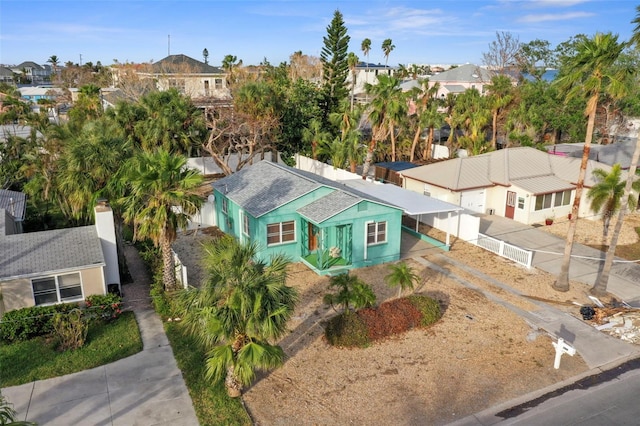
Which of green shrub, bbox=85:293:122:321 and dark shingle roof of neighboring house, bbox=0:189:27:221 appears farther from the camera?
dark shingle roof of neighboring house, bbox=0:189:27:221

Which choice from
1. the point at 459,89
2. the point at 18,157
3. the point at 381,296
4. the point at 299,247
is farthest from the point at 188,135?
the point at 459,89

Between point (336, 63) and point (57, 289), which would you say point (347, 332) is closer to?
point (57, 289)

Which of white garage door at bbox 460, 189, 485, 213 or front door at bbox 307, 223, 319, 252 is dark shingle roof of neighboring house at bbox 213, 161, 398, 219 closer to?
front door at bbox 307, 223, 319, 252

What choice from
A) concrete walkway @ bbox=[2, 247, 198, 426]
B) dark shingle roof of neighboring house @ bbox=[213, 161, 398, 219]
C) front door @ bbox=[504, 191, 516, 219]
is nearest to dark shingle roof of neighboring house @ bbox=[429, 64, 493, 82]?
front door @ bbox=[504, 191, 516, 219]

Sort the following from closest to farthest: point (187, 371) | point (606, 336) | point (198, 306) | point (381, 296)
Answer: point (198, 306) < point (187, 371) < point (606, 336) < point (381, 296)

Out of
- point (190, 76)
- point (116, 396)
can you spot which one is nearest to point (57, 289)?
point (116, 396)

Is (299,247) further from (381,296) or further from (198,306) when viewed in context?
(198,306)

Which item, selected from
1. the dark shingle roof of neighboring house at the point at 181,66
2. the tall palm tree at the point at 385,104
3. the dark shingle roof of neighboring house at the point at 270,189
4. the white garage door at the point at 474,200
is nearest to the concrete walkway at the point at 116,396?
the dark shingle roof of neighboring house at the point at 270,189
